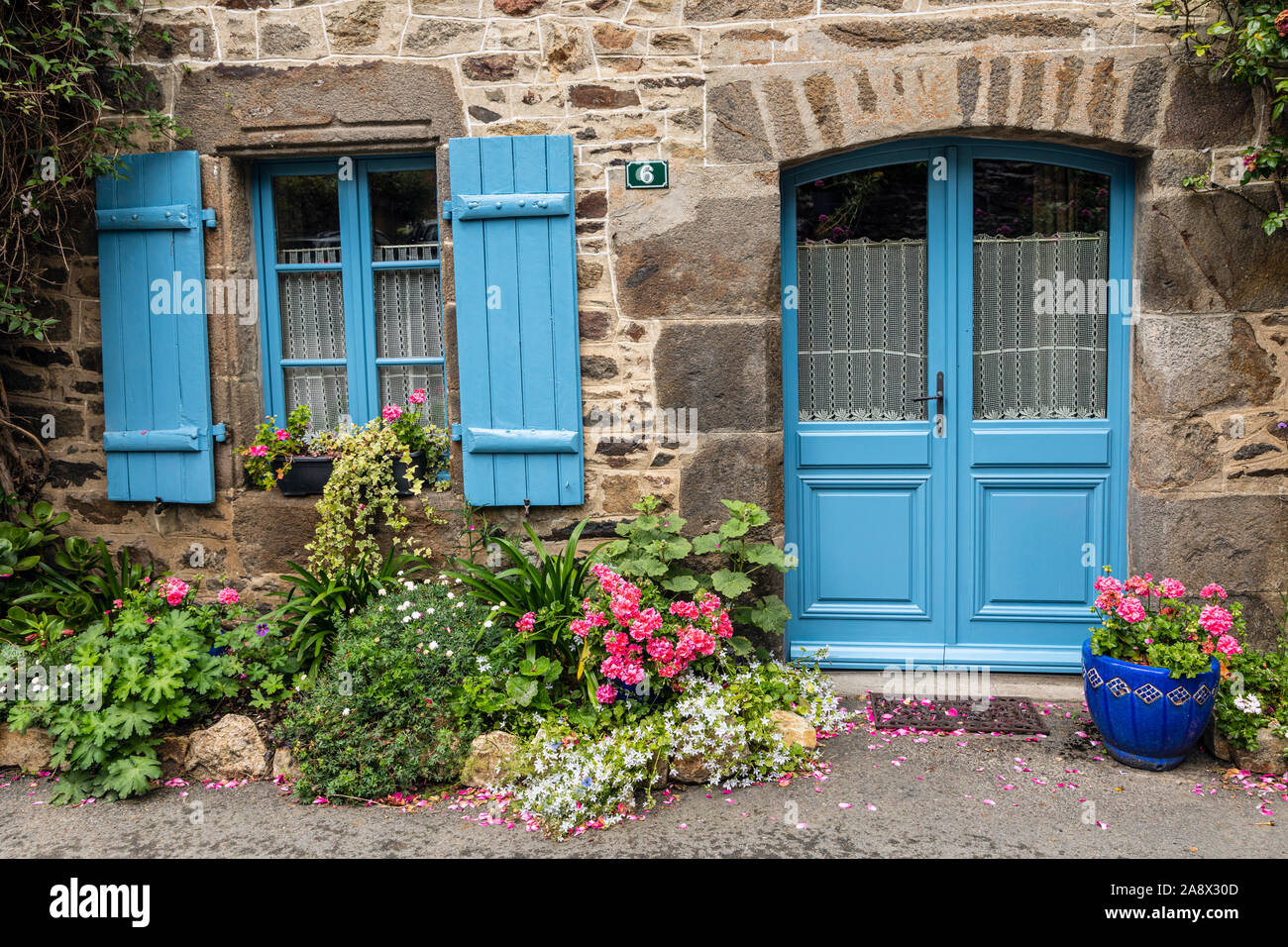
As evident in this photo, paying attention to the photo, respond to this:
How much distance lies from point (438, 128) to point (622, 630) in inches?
89.1

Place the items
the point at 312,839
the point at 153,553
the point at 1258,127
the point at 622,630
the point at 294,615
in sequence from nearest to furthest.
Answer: the point at 312,839 → the point at 622,630 → the point at 1258,127 → the point at 294,615 → the point at 153,553

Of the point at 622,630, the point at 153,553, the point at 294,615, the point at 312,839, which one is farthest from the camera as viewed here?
the point at 153,553

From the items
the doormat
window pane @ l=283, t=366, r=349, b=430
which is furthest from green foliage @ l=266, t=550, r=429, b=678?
the doormat

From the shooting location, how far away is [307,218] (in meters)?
4.74

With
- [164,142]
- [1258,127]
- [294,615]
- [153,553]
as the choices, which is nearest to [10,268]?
[164,142]

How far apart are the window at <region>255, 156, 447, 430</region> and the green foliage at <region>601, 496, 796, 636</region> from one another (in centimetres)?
118

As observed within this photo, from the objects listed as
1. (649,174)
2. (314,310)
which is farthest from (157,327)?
(649,174)

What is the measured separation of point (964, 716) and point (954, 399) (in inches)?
53.0

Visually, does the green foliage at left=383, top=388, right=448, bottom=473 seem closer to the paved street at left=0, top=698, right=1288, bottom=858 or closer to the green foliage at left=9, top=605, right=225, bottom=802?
the green foliage at left=9, top=605, right=225, bottom=802

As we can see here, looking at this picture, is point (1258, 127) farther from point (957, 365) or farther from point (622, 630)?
point (622, 630)

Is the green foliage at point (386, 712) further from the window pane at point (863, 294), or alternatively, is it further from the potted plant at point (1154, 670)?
the potted plant at point (1154, 670)

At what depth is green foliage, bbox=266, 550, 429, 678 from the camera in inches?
166

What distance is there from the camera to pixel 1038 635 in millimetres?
4562

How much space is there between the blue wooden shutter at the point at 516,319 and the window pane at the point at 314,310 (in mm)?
719
